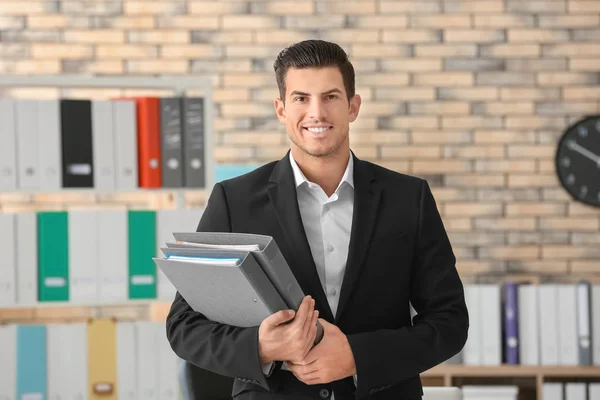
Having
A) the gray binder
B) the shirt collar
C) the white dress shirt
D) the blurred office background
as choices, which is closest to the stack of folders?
the gray binder

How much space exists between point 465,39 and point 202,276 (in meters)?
3.28

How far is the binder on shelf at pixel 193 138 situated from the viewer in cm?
297

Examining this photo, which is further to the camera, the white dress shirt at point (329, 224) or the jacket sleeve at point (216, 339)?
the white dress shirt at point (329, 224)

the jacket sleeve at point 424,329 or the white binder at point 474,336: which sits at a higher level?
the jacket sleeve at point 424,329

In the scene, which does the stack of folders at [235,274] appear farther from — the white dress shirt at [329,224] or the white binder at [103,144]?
the white binder at [103,144]

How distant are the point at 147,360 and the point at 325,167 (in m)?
1.65

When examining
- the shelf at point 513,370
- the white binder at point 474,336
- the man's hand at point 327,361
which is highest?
the man's hand at point 327,361

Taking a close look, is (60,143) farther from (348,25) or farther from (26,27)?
(348,25)

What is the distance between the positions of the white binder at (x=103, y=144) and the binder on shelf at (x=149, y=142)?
98mm

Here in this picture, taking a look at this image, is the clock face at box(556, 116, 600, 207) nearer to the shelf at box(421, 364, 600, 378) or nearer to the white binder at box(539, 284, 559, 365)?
the white binder at box(539, 284, 559, 365)

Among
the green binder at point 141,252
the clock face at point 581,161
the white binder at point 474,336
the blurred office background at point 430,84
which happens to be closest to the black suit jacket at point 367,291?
the green binder at point 141,252

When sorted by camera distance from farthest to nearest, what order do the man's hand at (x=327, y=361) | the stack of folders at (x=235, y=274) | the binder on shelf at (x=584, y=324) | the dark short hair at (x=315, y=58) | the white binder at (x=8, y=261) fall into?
the binder on shelf at (x=584, y=324) → the white binder at (x=8, y=261) → the dark short hair at (x=315, y=58) → the man's hand at (x=327, y=361) → the stack of folders at (x=235, y=274)

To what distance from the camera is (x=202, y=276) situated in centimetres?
129

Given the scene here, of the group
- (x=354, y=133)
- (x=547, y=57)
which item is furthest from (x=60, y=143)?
(x=547, y=57)
